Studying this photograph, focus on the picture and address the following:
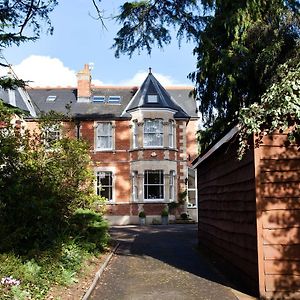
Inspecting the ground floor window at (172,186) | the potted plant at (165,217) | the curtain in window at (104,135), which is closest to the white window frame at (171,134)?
the ground floor window at (172,186)

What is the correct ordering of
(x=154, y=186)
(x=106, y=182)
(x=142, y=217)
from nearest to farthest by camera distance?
(x=142, y=217)
(x=154, y=186)
(x=106, y=182)

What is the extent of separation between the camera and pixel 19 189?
10.2 metres

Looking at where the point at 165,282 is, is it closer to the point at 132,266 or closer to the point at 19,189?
the point at 132,266

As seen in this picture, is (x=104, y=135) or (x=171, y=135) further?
(x=104, y=135)

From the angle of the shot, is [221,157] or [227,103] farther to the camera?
[227,103]

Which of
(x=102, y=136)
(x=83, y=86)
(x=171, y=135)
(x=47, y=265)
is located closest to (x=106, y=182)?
(x=102, y=136)

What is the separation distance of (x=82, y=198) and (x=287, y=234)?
717 centimetres

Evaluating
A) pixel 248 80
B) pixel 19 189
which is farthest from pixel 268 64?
pixel 19 189

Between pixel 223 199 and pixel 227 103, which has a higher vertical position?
pixel 227 103

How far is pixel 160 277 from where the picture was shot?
9.32 m

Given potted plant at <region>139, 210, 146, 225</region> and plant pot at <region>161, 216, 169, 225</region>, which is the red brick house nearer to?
potted plant at <region>139, 210, 146, 225</region>

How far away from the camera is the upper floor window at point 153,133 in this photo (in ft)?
96.0

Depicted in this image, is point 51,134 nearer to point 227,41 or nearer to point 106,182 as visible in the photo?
point 227,41

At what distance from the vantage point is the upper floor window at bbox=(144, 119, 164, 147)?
29.2 metres
